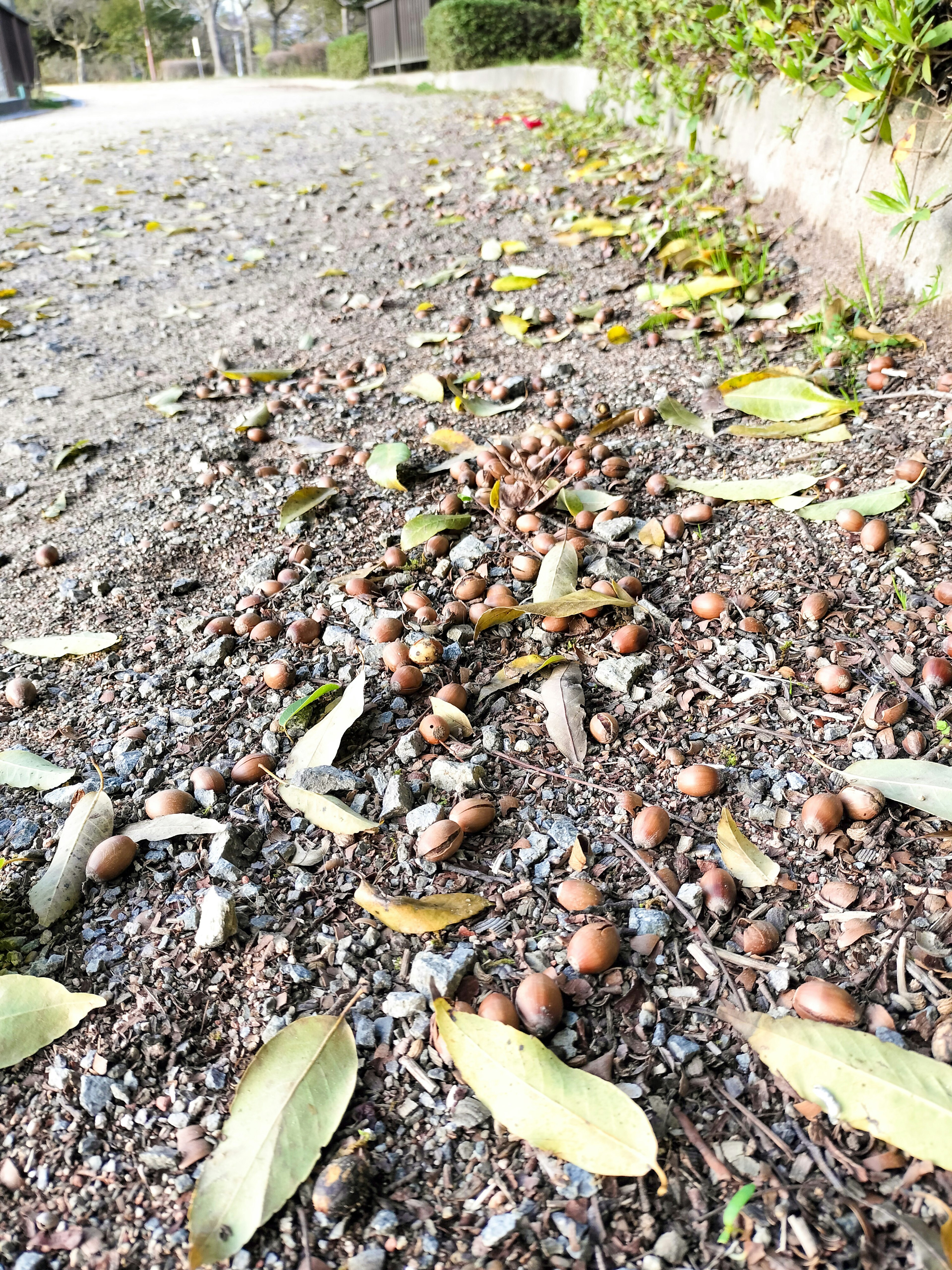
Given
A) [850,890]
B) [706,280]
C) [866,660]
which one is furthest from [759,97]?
[850,890]

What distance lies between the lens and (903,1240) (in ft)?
3.02

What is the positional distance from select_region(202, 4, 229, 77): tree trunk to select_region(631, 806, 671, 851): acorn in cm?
3832

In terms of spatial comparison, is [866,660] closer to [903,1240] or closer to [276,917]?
[903,1240]

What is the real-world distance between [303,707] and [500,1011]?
0.72 metres

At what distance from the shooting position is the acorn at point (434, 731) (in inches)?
61.4

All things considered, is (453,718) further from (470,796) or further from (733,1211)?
(733,1211)

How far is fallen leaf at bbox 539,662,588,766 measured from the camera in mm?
1540

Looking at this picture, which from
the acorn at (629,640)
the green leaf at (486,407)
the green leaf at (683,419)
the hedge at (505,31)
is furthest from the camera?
the hedge at (505,31)

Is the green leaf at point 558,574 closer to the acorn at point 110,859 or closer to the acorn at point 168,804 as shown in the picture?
the acorn at point 168,804

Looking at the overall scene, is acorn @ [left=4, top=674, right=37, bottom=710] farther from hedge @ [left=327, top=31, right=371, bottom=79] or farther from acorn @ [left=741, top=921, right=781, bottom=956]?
hedge @ [left=327, top=31, right=371, bottom=79]

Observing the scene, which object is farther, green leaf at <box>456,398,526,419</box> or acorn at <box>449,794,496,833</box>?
green leaf at <box>456,398,526,419</box>

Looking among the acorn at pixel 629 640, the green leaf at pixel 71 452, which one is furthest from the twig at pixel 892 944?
the green leaf at pixel 71 452

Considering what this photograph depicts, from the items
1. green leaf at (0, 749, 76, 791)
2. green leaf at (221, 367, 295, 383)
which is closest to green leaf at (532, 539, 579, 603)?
green leaf at (0, 749, 76, 791)

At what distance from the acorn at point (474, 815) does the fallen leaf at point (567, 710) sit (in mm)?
190
